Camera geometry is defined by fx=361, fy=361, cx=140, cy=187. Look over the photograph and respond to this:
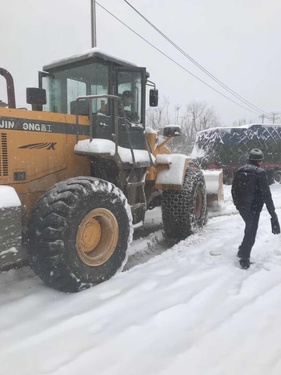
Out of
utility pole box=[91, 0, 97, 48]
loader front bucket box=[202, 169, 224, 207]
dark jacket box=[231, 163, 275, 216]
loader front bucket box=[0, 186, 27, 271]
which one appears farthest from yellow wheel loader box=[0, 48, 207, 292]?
utility pole box=[91, 0, 97, 48]

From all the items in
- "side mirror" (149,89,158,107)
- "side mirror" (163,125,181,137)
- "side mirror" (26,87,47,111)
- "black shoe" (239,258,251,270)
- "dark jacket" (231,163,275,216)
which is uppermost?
"side mirror" (149,89,158,107)

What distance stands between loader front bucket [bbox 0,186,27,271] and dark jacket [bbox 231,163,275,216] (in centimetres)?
275

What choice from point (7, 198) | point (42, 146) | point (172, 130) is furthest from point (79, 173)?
point (172, 130)

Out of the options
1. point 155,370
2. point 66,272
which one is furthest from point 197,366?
point 66,272

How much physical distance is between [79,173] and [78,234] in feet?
3.98

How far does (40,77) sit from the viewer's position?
521cm

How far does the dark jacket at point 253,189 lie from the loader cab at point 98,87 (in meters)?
1.65

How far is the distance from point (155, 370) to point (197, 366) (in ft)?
0.96

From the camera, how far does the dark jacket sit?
4.48 m

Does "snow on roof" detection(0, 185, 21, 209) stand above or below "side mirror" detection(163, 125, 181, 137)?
below

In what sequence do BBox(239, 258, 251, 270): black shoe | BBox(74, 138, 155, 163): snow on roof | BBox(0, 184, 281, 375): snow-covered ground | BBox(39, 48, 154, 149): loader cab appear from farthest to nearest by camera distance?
1. BBox(39, 48, 154, 149): loader cab
2. BBox(239, 258, 251, 270): black shoe
3. BBox(74, 138, 155, 163): snow on roof
4. BBox(0, 184, 281, 375): snow-covered ground

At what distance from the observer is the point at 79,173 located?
4688mm

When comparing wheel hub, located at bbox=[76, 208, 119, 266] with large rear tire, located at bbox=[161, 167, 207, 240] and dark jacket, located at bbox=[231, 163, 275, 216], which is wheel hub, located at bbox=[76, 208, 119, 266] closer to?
dark jacket, located at bbox=[231, 163, 275, 216]

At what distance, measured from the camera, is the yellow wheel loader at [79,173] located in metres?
3.49
